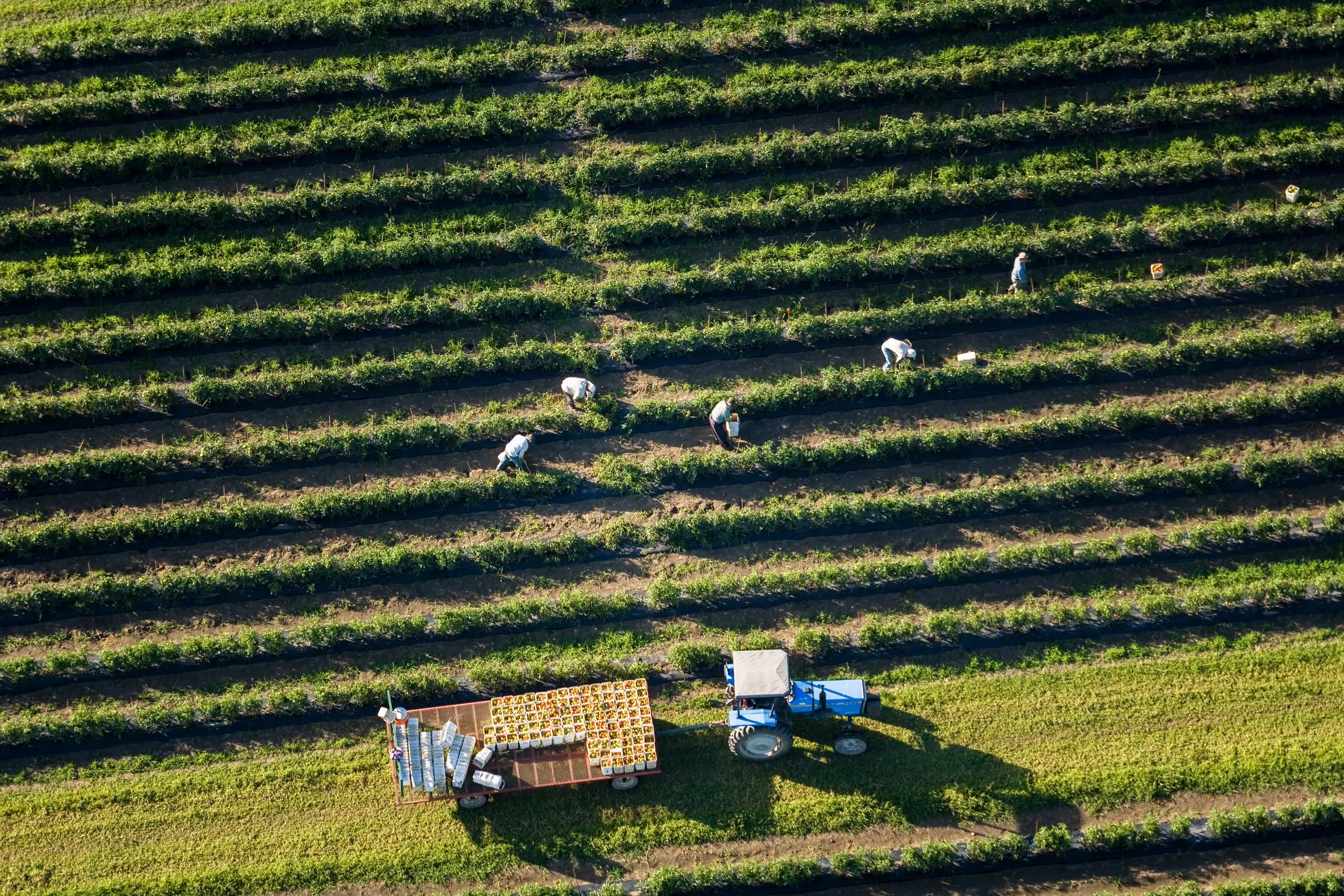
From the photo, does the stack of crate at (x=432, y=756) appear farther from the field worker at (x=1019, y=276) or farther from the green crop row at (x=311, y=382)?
the field worker at (x=1019, y=276)

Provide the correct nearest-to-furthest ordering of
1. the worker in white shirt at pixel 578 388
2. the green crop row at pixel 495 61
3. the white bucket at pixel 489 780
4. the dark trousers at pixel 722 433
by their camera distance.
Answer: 1. the white bucket at pixel 489 780
2. the dark trousers at pixel 722 433
3. the worker in white shirt at pixel 578 388
4. the green crop row at pixel 495 61

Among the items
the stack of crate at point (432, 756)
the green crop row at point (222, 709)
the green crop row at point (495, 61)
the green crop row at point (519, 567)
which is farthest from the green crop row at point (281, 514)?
the green crop row at point (495, 61)

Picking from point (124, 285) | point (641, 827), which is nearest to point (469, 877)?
point (641, 827)

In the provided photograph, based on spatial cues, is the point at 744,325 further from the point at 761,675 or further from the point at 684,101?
the point at 761,675

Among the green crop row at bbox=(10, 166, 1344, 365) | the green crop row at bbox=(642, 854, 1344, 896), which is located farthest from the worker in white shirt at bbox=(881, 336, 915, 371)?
the green crop row at bbox=(642, 854, 1344, 896)

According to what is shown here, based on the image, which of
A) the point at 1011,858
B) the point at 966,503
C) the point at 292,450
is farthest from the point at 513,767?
the point at 966,503

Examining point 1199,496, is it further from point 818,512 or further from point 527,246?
point 527,246
